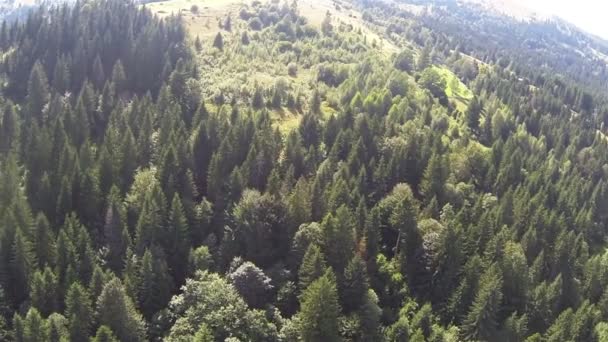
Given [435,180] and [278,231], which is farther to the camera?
[435,180]

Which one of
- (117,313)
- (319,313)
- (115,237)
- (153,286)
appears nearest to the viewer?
(319,313)

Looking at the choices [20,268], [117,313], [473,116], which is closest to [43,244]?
[20,268]

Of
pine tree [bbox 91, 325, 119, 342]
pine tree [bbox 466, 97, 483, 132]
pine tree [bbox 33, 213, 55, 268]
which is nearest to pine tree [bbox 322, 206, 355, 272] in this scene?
pine tree [bbox 91, 325, 119, 342]

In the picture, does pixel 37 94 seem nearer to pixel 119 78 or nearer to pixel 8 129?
pixel 8 129

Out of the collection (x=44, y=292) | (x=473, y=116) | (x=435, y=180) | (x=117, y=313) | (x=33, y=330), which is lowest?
(x=44, y=292)

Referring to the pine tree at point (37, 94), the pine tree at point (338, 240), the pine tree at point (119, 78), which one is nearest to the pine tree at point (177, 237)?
the pine tree at point (338, 240)

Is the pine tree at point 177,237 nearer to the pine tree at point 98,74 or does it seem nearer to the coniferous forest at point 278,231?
the coniferous forest at point 278,231

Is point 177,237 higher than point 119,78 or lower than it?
lower
